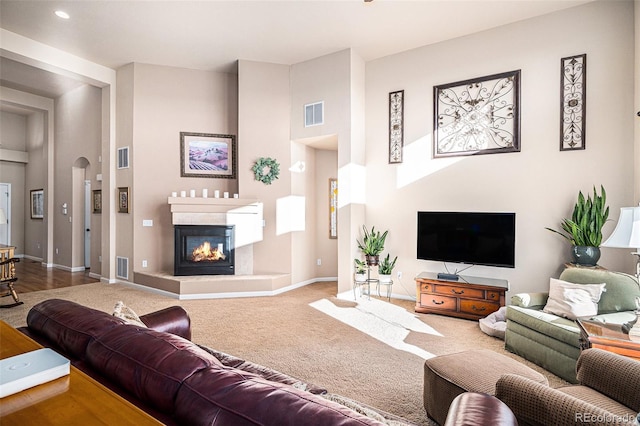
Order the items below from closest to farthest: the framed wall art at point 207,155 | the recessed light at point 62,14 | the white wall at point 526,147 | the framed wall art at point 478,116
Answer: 1. the white wall at point 526,147
2. the recessed light at point 62,14
3. the framed wall art at point 478,116
4. the framed wall art at point 207,155

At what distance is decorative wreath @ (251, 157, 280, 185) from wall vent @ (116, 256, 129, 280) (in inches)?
107

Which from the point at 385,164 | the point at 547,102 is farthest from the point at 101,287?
the point at 547,102

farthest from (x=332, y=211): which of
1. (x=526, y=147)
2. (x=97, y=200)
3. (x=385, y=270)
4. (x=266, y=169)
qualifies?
(x=97, y=200)

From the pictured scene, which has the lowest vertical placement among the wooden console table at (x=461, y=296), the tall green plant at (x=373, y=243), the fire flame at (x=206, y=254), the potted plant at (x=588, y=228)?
the wooden console table at (x=461, y=296)

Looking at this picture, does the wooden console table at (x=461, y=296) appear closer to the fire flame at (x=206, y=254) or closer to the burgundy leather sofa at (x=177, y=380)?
the fire flame at (x=206, y=254)

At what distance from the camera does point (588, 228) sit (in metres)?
3.57

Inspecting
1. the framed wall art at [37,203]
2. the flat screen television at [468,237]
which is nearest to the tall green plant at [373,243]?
the flat screen television at [468,237]

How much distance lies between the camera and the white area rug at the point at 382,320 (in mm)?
3347

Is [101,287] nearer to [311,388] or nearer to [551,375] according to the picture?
[311,388]

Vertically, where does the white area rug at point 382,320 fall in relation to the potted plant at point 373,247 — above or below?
below

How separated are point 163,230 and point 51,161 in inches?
158

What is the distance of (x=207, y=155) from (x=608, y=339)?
5.66 metres

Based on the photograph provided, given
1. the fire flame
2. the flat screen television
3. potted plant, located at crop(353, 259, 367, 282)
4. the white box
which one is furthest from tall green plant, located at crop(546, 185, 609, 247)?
the fire flame

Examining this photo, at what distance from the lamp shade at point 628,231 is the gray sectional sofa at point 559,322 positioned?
23.6 inches
